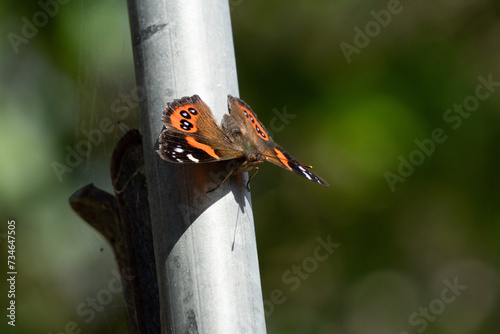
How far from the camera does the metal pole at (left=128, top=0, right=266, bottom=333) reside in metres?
1.15

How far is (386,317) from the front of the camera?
405cm

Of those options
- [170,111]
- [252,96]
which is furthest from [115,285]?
[252,96]

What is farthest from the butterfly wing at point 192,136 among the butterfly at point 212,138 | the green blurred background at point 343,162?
the green blurred background at point 343,162

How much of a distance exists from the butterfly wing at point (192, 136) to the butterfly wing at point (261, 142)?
68 millimetres

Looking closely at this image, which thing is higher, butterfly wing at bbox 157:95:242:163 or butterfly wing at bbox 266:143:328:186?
butterfly wing at bbox 157:95:242:163

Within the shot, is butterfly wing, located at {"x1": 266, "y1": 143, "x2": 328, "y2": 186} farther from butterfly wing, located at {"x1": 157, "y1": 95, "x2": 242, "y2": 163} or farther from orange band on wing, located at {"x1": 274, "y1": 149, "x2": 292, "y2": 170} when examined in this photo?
butterfly wing, located at {"x1": 157, "y1": 95, "x2": 242, "y2": 163}

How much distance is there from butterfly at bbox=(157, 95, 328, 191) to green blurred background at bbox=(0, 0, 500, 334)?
1901mm

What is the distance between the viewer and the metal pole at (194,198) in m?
1.15

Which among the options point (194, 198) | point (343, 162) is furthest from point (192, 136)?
point (343, 162)

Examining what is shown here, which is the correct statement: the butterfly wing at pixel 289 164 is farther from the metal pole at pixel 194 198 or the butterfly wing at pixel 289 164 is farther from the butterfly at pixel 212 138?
the metal pole at pixel 194 198

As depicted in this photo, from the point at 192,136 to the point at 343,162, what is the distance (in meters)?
2.18

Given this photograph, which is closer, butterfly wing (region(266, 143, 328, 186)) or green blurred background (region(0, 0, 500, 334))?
butterfly wing (region(266, 143, 328, 186))

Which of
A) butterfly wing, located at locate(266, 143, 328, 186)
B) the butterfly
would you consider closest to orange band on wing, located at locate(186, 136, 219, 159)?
the butterfly

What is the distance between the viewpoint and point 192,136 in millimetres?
1426
